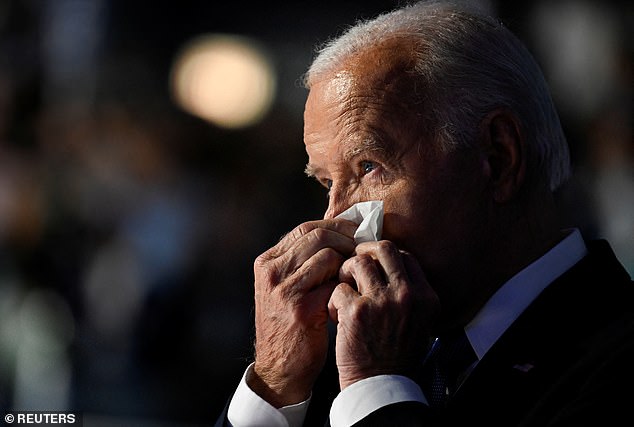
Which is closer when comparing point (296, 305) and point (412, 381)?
point (412, 381)

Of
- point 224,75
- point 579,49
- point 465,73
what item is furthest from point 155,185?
point 465,73

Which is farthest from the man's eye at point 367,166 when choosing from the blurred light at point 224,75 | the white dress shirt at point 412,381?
the blurred light at point 224,75

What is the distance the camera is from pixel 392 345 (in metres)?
2.19

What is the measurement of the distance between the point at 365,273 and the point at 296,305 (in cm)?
28

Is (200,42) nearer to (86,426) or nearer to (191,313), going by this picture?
(191,313)

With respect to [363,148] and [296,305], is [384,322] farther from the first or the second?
[363,148]

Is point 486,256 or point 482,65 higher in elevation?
point 482,65

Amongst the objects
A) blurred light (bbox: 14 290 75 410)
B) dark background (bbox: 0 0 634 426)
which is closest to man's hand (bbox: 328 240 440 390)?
dark background (bbox: 0 0 634 426)

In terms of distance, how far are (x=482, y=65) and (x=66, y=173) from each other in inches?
200

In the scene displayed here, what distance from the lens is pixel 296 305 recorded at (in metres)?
2.41

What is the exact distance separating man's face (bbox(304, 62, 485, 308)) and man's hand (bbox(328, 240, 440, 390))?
0.57 feet

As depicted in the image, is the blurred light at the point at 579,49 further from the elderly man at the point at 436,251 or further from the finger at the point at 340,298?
the finger at the point at 340,298

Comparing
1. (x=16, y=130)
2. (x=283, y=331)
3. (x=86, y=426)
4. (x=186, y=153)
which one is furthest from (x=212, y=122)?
(x=283, y=331)

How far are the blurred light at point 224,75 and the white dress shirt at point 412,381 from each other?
5.20 metres
